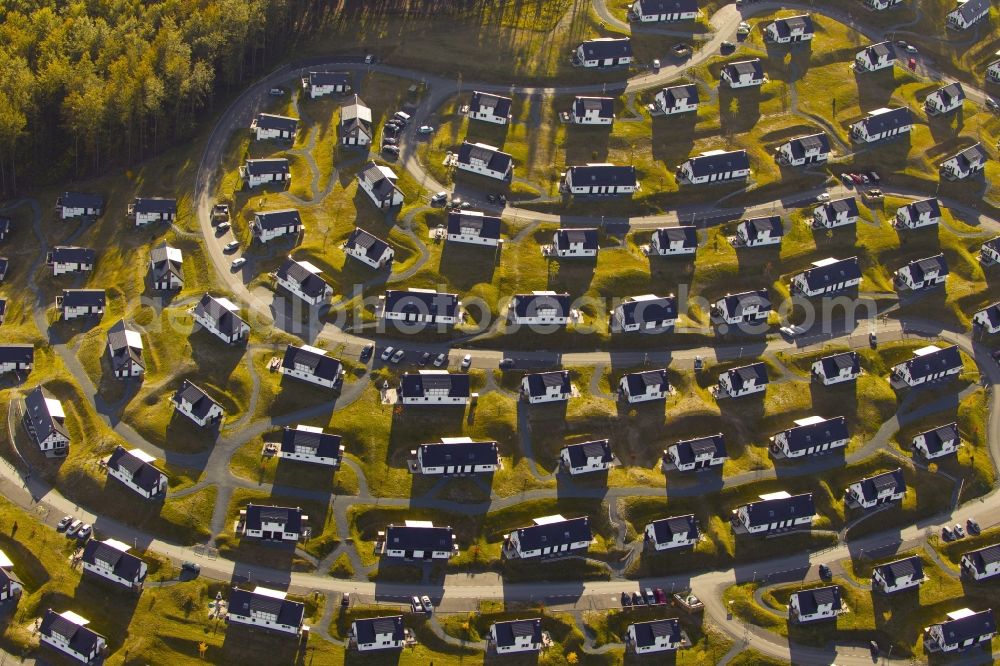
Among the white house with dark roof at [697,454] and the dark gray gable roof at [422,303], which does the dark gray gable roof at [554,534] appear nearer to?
the white house with dark roof at [697,454]

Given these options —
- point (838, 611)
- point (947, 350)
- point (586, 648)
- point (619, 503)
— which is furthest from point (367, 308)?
point (947, 350)

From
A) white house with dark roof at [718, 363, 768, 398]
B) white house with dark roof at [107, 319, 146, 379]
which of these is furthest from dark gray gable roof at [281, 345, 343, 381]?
white house with dark roof at [718, 363, 768, 398]

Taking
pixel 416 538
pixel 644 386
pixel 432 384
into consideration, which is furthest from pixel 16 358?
pixel 644 386

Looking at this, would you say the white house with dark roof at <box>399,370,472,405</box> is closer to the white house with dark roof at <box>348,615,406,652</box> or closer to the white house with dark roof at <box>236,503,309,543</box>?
the white house with dark roof at <box>236,503,309,543</box>

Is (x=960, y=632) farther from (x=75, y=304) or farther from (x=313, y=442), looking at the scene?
(x=75, y=304)

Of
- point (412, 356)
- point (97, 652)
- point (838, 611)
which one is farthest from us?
point (412, 356)

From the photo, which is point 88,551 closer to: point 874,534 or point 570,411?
point 570,411
